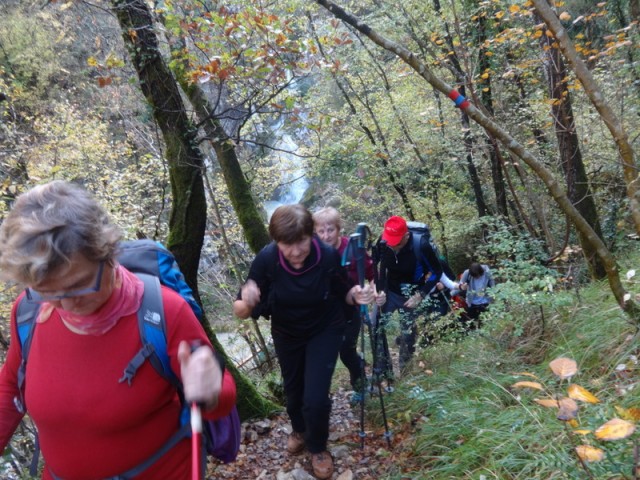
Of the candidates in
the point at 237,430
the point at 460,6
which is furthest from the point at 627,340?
the point at 460,6

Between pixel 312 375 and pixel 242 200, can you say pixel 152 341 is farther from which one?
pixel 242 200

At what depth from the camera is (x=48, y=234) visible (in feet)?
4.65

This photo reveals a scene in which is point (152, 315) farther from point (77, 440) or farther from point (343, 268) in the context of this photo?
point (343, 268)

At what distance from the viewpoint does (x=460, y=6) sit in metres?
10.6

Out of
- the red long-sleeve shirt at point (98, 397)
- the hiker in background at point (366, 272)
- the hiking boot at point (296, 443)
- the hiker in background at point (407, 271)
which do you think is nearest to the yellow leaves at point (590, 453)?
the red long-sleeve shirt at point (98, 397)

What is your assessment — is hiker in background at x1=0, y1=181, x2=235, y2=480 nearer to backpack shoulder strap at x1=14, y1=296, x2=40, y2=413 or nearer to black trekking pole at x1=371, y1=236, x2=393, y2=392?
backpack shoulder strap at x1=14, y1=296, x2=40, y2=413

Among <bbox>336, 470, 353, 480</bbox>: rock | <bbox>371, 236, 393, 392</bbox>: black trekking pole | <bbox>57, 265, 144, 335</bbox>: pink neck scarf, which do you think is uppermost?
<bbox>57, 265, 144, 335</bbox>: pink neck scarf

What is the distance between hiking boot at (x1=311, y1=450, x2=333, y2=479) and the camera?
3471 millimetres

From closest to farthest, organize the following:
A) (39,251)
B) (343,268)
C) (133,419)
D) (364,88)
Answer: (39,251), (133,419), (343,268), (364,88)

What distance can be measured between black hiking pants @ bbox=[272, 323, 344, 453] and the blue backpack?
51.0 inches

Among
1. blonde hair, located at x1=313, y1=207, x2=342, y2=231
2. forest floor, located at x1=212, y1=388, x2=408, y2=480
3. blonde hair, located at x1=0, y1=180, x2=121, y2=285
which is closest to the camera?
blonde hair, located at x1=0, y1=180, x2=121, y2=285

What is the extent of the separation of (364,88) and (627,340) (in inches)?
447

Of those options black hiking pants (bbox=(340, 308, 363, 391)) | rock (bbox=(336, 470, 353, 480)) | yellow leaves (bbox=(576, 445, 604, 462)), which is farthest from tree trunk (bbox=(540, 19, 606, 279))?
yellow leaves (bbox=(576, 445, 604, 462))

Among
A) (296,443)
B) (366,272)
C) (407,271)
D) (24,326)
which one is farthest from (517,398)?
(24,326)
